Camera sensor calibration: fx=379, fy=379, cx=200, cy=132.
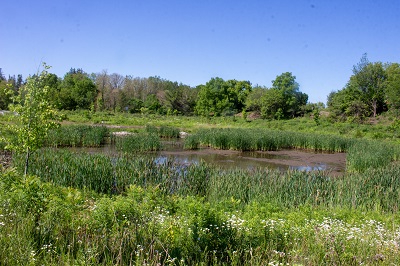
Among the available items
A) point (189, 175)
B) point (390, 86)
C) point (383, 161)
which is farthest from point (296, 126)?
point (189, 175)

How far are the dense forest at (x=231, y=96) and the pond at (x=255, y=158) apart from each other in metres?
25.6

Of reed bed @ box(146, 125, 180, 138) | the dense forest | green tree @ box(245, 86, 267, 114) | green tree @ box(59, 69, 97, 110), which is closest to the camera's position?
reed bed @ box(146, 125, 180, 138)

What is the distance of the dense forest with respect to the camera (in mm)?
57156

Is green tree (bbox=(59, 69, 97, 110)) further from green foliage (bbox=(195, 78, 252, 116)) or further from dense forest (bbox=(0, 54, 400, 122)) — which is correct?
green foliage (bbox=(195, 78, 252, 116))

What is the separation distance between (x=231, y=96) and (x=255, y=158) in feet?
201

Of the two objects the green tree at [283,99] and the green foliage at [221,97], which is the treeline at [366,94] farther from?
the green foliage at [221,97]

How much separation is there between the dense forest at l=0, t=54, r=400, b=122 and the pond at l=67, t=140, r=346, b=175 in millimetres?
25618

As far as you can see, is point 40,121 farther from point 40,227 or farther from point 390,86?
point 390,86

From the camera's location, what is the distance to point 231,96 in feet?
280

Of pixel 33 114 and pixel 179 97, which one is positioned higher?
pixel 179 97

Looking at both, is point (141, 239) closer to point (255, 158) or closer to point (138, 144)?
point (138, 144)

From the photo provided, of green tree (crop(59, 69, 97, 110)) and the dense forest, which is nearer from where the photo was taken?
the dense forest

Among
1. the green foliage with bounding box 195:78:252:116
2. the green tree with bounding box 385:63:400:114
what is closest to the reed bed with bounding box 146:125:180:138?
the green tree with bounding box 385:63:400:114

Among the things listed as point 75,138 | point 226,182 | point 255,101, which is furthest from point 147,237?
point 255,101
